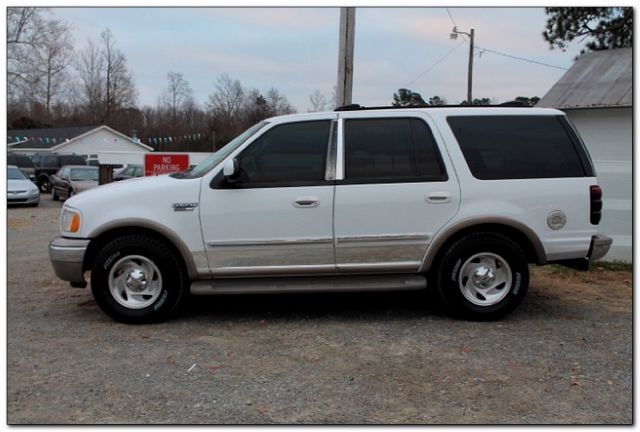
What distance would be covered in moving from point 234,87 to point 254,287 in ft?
87.1

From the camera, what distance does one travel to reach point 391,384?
401 centimetres

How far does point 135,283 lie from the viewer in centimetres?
531

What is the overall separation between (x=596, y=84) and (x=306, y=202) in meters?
6.08

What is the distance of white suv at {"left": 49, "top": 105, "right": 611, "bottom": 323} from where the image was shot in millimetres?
5203

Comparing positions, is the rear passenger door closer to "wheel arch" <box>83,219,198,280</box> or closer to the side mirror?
the side mirror

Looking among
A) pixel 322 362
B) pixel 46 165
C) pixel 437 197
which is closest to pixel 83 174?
pixel 46 165

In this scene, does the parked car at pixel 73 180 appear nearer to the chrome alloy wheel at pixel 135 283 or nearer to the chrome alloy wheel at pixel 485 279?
the chrome alloy wheel at pixel 135 283

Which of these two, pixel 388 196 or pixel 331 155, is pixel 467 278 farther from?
pixel 331 155

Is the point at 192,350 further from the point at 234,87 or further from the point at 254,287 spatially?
the point at 234,87

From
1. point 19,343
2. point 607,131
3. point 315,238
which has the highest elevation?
point 607,131

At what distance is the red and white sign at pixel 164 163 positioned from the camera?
1181 centimetres

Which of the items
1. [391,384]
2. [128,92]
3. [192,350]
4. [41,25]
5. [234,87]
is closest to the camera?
[391,384]

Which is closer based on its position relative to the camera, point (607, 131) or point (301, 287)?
point (301, 287)

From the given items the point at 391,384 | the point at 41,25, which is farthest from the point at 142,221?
the point at 41,25
